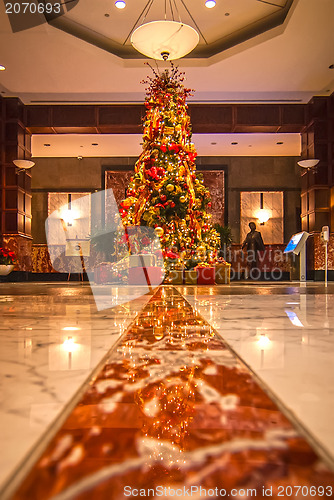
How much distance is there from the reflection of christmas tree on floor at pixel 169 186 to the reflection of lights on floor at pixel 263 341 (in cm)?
509

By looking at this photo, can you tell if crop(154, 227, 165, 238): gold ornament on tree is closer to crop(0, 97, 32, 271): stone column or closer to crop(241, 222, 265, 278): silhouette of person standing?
crop(0, 97, 32, 271): stone column

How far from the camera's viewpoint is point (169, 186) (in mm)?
5824

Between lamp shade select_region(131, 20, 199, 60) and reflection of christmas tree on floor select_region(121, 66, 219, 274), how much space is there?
1.04 meters

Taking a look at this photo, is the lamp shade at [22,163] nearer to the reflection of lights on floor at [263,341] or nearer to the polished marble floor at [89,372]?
the polished marble floor at [89,372]

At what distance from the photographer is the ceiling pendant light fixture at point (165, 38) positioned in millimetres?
4602

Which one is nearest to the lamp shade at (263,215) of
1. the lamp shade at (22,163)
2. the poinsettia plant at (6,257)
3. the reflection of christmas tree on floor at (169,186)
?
the reflection of christmas tree on floor at (169,186)

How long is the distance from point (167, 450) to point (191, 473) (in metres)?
0.03

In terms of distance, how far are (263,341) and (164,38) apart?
499 cm

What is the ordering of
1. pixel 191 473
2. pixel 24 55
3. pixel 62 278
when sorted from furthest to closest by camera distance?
pixel 62 278 → pixel 24 55 → pixel 191 473

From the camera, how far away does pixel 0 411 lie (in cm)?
25

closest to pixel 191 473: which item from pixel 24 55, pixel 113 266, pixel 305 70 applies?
pixel 113 266

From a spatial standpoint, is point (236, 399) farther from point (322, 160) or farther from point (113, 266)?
point (322, 160)

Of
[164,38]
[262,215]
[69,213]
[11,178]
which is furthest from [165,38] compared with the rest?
[69,213]

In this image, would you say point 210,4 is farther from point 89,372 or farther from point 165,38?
point 89,372
